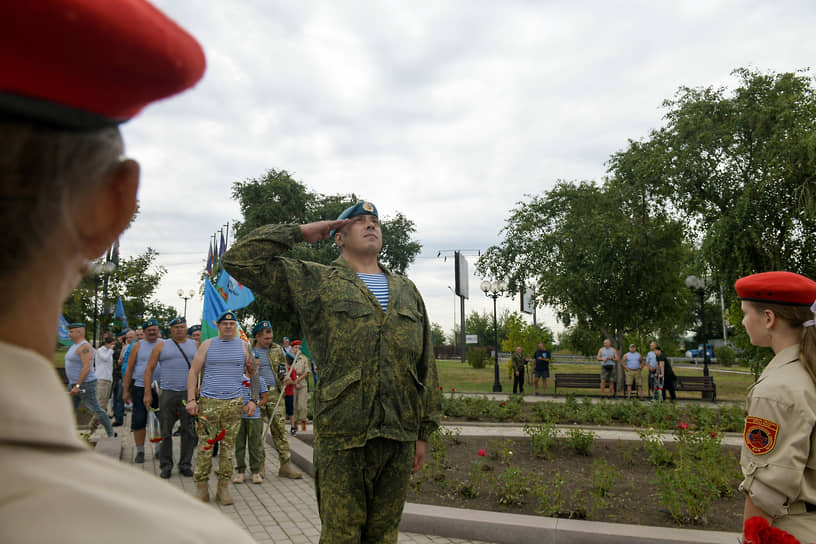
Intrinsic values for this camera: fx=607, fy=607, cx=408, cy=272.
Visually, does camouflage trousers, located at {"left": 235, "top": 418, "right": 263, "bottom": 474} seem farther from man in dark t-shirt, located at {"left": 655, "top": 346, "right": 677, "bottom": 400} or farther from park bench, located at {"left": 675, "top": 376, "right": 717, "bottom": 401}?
park bench, located at {"left": 675, "top": 376, "right": 717, "bottom": 401}

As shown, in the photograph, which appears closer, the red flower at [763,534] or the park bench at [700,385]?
the red flower at [763,534]

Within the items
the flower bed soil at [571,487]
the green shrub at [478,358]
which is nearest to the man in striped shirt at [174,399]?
the flower bed soil at [571,487]

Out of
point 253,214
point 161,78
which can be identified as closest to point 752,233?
point 161,78

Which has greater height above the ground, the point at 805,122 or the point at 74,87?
the point at 805,122

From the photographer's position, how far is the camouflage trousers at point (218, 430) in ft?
21.8

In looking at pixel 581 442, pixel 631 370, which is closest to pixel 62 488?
pixel 581 442

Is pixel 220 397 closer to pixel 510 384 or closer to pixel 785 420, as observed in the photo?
pixel 785 420

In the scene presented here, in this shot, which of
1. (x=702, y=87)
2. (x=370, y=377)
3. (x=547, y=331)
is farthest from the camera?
(x=547, y=331)

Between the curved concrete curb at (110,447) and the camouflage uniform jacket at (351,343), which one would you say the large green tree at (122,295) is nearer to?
the curved concrete curb at (110,447)

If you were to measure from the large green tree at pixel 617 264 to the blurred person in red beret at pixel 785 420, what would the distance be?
831 inches

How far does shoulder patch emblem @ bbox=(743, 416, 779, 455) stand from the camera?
8.39ft

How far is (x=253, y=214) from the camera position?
39719mm

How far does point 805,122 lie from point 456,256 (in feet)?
115

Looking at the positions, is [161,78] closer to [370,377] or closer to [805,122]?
[370,377]
